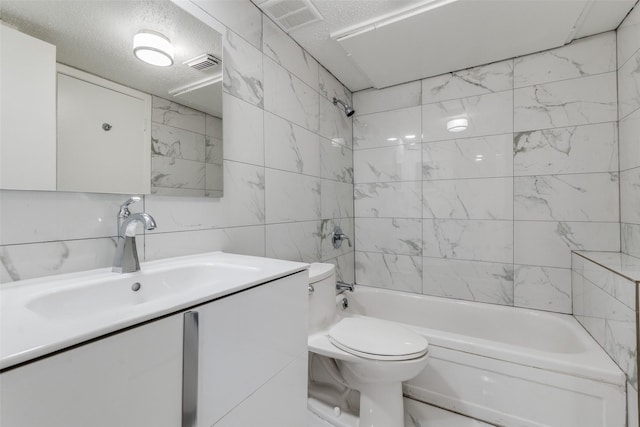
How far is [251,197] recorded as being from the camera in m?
1.50

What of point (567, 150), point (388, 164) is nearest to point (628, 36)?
point (567, 150)

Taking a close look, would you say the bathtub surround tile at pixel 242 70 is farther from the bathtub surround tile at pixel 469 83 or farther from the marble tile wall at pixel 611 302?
the marble tile wall at pixel 611 302

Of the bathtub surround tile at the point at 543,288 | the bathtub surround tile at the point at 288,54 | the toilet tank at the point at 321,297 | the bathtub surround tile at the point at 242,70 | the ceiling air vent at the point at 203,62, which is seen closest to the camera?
the ceiling air vent at the point at 203,62

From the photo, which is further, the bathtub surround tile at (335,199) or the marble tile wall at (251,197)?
the bathtub surround tile at (335,199)

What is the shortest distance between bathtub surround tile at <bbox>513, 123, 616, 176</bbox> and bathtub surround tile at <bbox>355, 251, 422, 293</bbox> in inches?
40.3

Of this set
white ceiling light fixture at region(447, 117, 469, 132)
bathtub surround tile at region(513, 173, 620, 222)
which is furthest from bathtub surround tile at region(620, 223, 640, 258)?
white ceiling light fixture at region(447, 117, 469, 132)

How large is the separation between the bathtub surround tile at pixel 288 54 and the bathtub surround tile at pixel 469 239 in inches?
56.4

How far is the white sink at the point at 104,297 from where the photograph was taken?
1.46 ft

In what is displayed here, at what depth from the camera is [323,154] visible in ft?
7.03

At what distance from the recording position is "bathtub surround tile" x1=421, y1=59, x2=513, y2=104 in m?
2.03

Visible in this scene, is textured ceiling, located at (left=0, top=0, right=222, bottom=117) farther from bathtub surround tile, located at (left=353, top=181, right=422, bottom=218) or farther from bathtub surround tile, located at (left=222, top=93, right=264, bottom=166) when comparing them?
bathtub surround tile, located at (left=353, top=181, right=422, bottom=218)

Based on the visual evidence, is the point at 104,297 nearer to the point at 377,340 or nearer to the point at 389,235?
the point at 377,340

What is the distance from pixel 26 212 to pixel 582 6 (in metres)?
2.53

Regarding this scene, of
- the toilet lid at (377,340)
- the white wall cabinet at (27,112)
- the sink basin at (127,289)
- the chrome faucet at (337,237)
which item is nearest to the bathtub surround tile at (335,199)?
the chrome faucet at (337,237)
